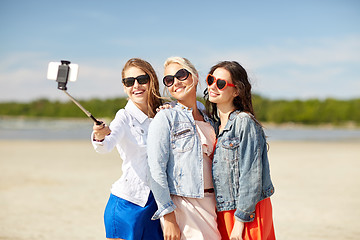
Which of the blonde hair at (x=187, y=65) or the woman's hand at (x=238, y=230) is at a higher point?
the blonde hair at (x=187, y=65)

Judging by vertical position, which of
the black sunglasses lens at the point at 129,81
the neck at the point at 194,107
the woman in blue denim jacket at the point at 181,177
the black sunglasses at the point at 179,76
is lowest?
the woman in blue denim jacket at the point at 181,177

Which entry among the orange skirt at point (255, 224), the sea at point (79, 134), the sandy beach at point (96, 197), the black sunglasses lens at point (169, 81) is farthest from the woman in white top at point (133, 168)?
the sea at point (79, 134)

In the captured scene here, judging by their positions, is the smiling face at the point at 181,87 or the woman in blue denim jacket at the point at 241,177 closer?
the woman in blue denim jacket at the point at 241,177

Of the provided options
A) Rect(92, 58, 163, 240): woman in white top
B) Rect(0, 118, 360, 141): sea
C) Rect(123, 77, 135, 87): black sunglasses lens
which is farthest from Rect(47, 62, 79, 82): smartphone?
Rect(0, 118, 360, 141): sea

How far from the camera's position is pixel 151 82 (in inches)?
139

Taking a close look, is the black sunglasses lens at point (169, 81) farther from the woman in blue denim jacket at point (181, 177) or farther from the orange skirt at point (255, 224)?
the orange skirt at point (255, 224)

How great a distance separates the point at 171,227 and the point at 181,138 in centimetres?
67

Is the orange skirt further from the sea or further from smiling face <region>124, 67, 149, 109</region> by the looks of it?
the sea

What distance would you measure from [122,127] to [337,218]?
21.1 feet

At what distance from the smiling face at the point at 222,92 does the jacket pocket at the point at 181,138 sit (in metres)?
0.39

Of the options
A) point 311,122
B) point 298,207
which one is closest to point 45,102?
point 311,122

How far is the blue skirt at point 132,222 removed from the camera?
326 cm

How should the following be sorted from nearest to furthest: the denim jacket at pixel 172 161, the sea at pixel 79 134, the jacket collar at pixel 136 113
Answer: the denim jacket at pixel 172 161, the jacket collar at pixel 136 113, the sea at pixel 79 134

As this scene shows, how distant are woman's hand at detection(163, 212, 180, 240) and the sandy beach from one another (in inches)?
170
